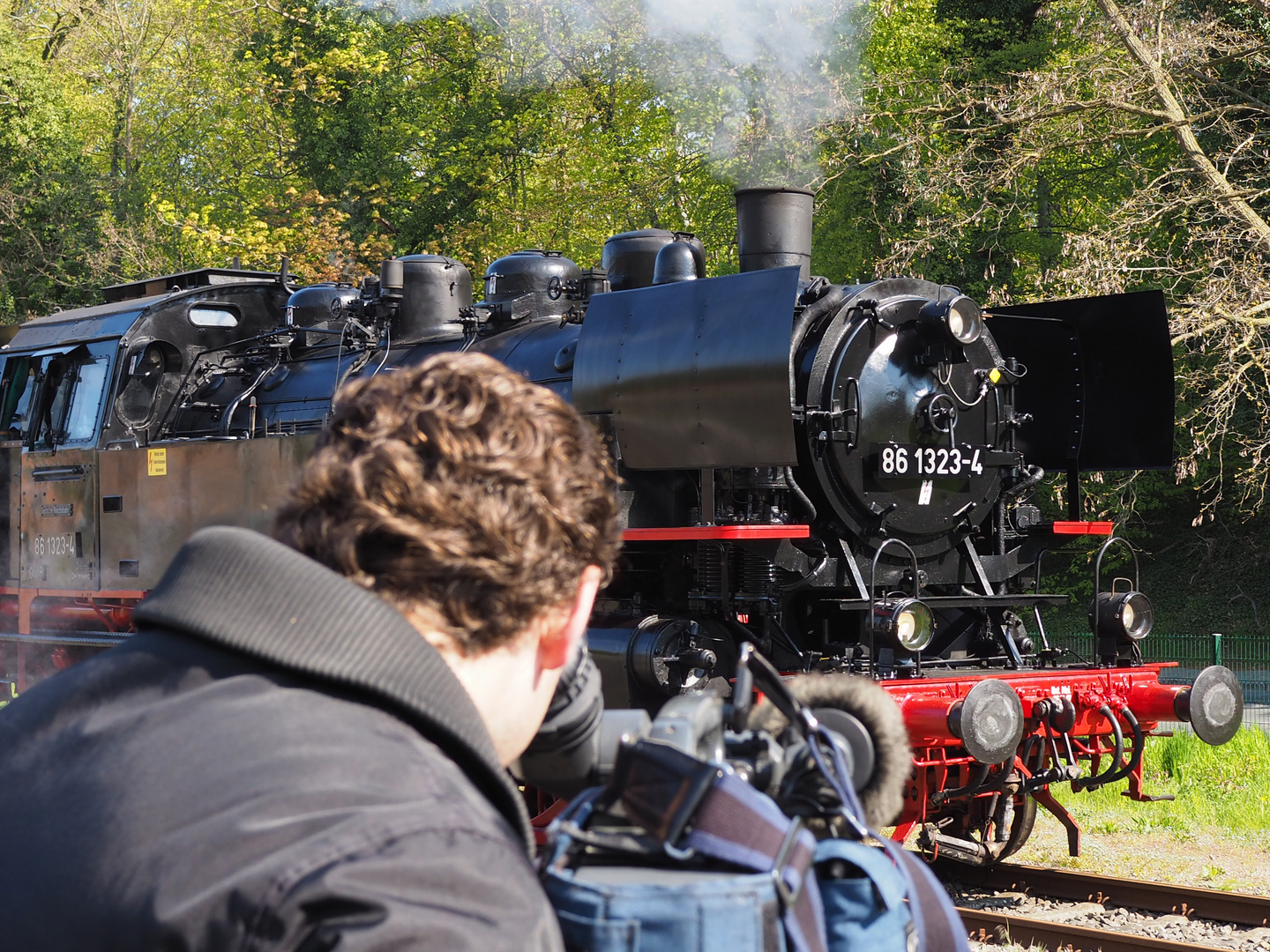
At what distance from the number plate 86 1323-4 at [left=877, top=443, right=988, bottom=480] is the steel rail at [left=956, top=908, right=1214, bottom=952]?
6.79 feet

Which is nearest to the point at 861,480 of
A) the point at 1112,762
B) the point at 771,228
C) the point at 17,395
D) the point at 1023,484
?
the point at 1023,484

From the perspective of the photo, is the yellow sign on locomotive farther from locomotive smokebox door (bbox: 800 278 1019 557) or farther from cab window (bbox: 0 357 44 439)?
locomotive smokebox door (bbox: 800 278 1019 557)

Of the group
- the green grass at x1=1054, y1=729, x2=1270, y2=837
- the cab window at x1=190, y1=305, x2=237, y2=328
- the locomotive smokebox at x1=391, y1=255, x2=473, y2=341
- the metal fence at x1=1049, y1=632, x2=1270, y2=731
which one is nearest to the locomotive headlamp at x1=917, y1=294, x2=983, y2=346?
the green grass at x1=1054, y1=729, x2=1270, y2=837

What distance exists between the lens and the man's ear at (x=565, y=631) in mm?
1260

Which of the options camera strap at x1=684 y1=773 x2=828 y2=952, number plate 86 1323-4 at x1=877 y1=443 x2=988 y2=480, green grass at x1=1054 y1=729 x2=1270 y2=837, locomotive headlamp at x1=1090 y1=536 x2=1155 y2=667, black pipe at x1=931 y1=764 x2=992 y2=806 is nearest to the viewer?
camera strap at x1=684 y1=773 x2=828 y2=952

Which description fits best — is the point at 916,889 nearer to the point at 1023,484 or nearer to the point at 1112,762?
the point at 1112,762

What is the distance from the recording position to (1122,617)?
21.1ft

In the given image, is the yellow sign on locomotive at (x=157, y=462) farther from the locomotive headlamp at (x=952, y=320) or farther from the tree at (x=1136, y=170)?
the tree at (x=1136, y=170)

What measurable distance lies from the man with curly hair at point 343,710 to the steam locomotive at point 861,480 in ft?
13.7

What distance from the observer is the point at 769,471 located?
5.79m

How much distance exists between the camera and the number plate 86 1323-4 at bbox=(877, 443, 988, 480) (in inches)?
239

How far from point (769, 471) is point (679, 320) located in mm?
829

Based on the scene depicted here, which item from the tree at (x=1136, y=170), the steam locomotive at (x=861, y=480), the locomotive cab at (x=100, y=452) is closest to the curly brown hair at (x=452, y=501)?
the steam locomotive at (x=861, y=480)


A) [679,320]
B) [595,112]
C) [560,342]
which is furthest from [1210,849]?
[595,112]
